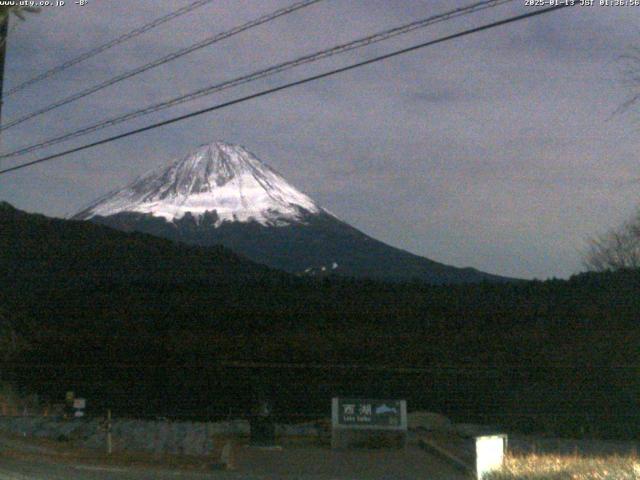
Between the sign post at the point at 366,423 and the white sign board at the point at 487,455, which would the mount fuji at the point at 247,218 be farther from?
the white sign board at the point at 487,455

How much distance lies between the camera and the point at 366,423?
740 inches

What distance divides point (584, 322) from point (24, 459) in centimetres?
2146

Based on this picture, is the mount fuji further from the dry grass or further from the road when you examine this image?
the dry grass

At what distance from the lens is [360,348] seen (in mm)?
31953

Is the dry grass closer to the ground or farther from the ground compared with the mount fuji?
closer to the ground

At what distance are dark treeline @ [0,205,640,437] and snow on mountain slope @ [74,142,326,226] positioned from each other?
4485cm

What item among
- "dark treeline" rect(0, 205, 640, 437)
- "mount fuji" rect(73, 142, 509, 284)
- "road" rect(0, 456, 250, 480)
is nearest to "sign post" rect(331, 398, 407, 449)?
"road" rect(0, 456, 250, 480)

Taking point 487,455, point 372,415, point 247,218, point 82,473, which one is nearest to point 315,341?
point 372,415

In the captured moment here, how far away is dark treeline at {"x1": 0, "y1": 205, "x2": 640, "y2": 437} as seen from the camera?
90.6 ft

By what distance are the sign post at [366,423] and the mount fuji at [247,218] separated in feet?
154

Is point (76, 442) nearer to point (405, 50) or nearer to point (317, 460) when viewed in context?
point (317, 460)

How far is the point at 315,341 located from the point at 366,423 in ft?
45.3

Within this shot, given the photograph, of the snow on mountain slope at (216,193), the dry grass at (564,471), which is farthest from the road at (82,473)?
the snow on mountain slope at (216,193)

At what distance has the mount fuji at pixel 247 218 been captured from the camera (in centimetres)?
7256
